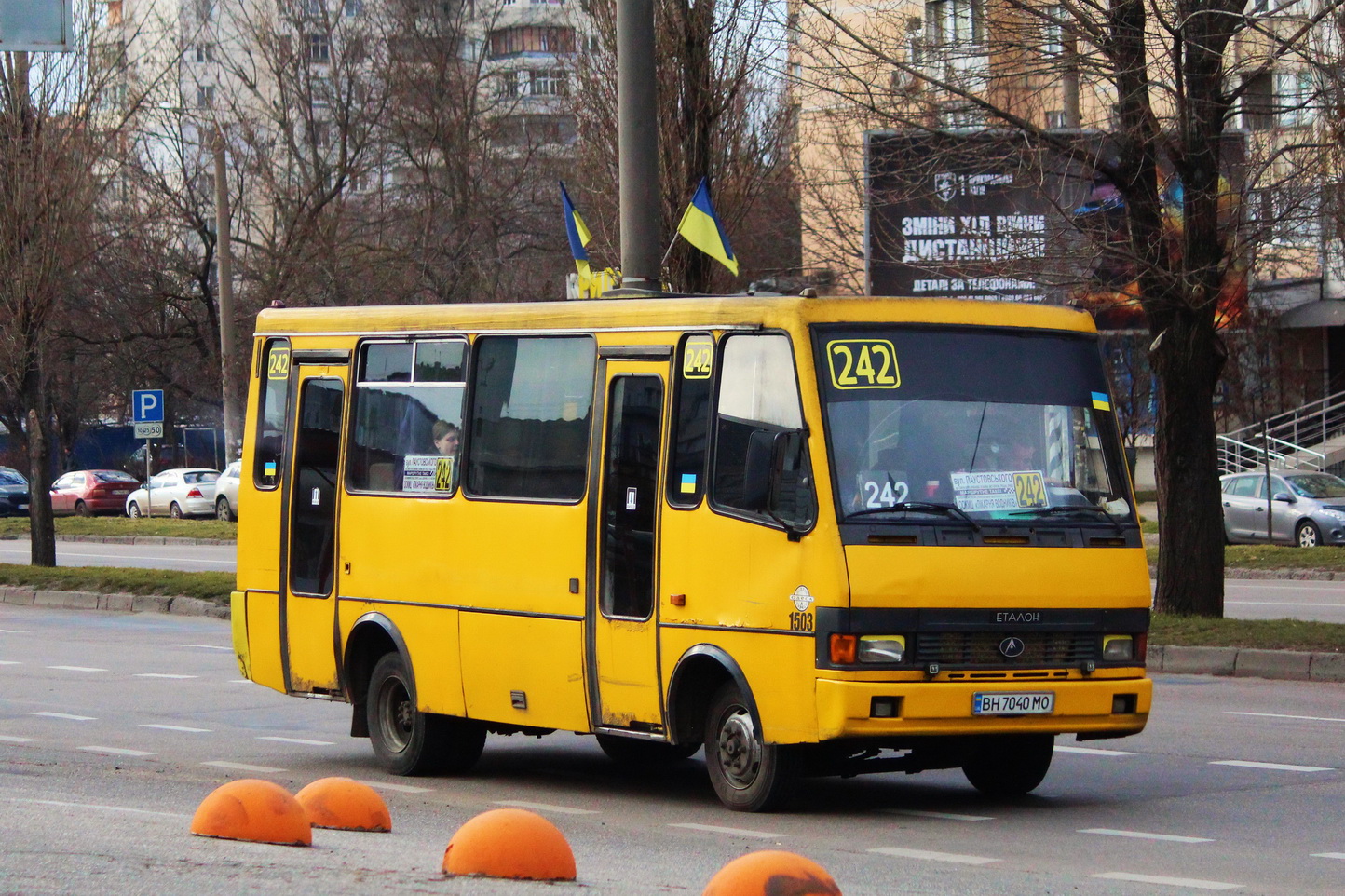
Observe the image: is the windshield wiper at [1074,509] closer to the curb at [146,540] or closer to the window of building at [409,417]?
the window of building at [409,417]

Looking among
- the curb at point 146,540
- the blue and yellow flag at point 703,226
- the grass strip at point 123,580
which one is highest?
the blue and yellow flag at point 703,226

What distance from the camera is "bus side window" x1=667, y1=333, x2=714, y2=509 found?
9938mm

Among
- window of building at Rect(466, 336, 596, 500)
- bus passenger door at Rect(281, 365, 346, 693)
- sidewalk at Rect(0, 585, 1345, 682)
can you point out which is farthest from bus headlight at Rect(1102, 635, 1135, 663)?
sidewalk at Rect(0, 585, 1345, 682)

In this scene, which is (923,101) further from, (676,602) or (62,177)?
(62,177)

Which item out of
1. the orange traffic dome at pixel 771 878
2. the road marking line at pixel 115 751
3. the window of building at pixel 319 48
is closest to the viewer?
the orange traffic dome at pixel 771 878

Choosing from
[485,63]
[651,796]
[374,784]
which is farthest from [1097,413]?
[485,63]

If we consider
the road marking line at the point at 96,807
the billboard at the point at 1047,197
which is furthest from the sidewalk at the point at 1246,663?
the road marking line at the point at 96,807

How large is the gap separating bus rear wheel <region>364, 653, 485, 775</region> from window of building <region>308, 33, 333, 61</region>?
39217 millimetres

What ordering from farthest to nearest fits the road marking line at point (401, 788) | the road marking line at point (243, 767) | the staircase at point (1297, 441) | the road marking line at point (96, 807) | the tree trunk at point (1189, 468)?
the staircase at point (1297, 441) → the tree trunk at point (1189, 468) → the road marking line at point (243, 767) → the road marking line at point (401, 788) → the road marking line at point (96, 807)

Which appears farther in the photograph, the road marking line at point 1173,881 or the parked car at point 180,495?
the parked car at point 180,495

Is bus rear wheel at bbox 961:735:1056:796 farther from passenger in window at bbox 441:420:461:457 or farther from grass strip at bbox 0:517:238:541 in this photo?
grass strip at bbox 0:517:238:541

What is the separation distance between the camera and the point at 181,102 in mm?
48281

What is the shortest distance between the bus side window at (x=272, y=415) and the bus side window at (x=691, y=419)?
11.9ft

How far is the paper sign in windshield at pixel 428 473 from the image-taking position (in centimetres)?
1152
